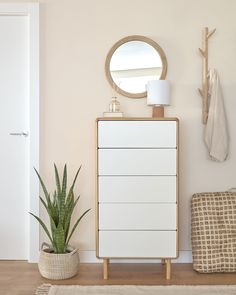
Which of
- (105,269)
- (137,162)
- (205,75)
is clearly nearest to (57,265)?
(105,269)

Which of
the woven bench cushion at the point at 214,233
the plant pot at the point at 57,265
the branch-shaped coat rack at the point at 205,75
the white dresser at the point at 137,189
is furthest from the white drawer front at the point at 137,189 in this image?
the branch-shaped coat rack at the point at 205,75

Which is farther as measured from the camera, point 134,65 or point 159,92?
point 134,65

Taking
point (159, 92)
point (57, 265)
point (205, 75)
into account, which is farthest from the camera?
point (205, 75)

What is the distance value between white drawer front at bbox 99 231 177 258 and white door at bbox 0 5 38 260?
696mm

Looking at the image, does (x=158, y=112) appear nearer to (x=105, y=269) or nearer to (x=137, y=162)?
(x=137, y=162)

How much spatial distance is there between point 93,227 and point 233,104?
4.99 ft

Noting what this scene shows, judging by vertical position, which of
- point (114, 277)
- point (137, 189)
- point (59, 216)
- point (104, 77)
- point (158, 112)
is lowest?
point (114, 277)

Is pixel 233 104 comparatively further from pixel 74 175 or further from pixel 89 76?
pixel 74 175

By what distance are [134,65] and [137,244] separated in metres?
1.41

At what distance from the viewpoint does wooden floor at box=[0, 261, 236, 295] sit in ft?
9.37

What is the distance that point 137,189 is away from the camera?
2988mm

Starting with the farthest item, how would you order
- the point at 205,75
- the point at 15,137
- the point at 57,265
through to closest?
the point at 15,137 → the point at 205,75 → the point at 57,265

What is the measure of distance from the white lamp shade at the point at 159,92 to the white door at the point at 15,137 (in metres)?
1.02

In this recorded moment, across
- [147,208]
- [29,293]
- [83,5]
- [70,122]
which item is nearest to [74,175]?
[70,122]
